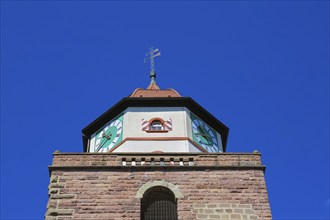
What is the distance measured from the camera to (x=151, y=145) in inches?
710

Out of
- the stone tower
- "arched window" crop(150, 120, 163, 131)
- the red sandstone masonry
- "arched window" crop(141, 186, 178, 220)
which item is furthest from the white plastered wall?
"arched window" crop(141, 186, 178, 220)

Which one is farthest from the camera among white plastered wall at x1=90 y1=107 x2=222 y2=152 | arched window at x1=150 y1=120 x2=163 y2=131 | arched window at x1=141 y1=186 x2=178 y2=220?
arched window at x1=150 y1=120 x2=163 y2=131

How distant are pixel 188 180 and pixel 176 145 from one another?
241 cm

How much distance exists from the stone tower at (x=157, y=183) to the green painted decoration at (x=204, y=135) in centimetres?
56

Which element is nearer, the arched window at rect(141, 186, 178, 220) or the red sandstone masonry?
the red sandstone masonry

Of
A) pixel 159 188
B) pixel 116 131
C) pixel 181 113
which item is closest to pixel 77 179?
pixel 159 188

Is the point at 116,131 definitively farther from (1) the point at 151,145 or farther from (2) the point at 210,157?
(2) the point at 210,157

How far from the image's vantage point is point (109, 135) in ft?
62.5

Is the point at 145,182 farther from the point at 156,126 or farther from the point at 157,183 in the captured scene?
the point at 156,126

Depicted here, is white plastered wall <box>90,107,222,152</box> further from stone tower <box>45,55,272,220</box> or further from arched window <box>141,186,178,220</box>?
arched window <box>141,186,178,220</box>

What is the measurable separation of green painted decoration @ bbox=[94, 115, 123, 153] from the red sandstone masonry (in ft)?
7.32

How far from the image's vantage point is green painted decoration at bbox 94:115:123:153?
1859 centimetres

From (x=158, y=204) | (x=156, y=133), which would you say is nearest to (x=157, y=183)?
(x=158, y=204)

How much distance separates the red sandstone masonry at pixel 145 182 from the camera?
49.1 ft
